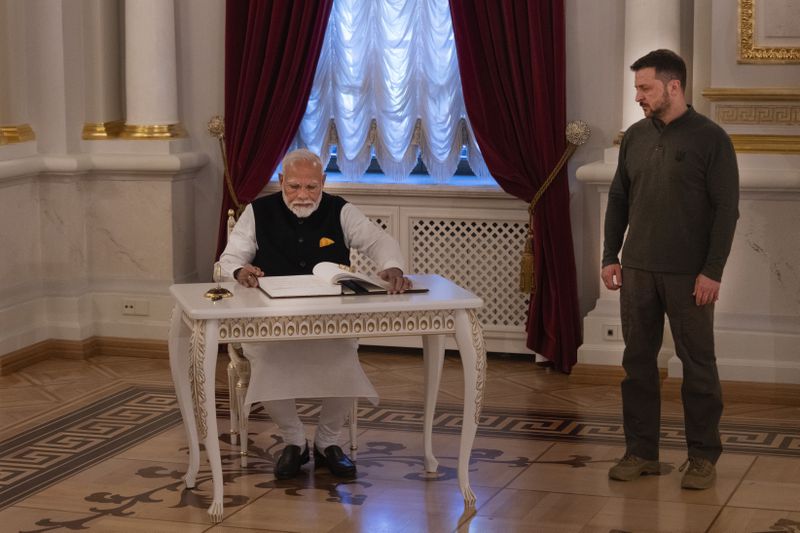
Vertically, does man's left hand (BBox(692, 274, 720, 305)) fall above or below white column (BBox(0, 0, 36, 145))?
below

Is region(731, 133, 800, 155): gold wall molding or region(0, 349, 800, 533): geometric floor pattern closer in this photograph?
region(0, 349, 800, 533): geometric floor pattern

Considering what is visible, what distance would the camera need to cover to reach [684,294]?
4.84m

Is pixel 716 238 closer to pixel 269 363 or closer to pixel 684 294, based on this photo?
pixel 684 294

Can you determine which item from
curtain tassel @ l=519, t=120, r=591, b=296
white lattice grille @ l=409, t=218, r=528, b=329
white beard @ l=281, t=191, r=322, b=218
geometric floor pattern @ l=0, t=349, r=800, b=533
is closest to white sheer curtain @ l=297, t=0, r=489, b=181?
white lattice grille @ l=409, t=218, r=528, b=329

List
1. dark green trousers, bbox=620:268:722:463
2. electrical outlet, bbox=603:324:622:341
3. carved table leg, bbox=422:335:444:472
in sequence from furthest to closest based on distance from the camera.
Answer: electrical outlet, bbox=603:324:622:341 < carved table leg, bbox=422:335:444:472 < dark green trousers, bbox=620:268:722:463

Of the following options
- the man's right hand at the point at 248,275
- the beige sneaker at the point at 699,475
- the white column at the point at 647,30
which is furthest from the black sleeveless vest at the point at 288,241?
the white column at the point at 647,30

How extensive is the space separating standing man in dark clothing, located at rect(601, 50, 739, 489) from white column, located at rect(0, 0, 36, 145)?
143 inches

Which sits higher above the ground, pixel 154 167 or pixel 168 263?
pixel 154 167

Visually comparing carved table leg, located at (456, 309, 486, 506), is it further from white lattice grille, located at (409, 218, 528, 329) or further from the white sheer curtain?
the white sheer curtain

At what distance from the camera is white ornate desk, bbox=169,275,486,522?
15.1 feet

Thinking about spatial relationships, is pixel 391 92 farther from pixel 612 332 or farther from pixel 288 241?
pixel 288 241

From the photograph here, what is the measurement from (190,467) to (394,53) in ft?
10.2

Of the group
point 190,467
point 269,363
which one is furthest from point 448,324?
point 190,467

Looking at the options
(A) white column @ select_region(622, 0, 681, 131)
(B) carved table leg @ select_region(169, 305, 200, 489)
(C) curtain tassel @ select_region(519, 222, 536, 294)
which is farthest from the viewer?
(C) curtain tassel @ select_region(519, 222, 536, 294)
